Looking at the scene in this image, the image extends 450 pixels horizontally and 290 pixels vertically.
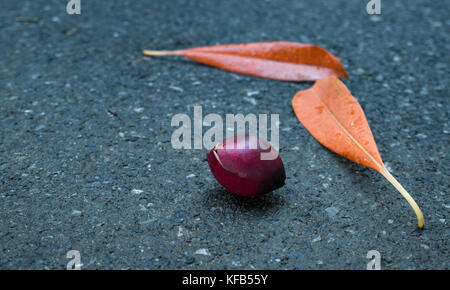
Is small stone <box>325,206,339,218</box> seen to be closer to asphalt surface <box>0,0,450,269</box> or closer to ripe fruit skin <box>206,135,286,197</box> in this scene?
asphalt surface <box>0,0,450,269</box>

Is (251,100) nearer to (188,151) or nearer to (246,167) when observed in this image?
(188,151)

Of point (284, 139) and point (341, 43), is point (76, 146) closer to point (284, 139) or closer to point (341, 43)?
point (284, 139)

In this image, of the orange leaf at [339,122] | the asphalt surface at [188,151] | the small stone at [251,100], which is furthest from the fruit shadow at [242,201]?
the small stone at [251,100]

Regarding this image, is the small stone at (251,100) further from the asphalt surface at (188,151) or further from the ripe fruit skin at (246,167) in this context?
the ripe fruit skin at (246,167)

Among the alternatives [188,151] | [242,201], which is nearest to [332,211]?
[242,201]

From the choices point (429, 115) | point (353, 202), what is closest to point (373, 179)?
point (353, 202)
